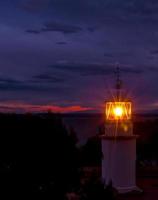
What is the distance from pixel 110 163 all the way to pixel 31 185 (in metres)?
6.24

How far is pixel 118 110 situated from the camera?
1333 centimetres

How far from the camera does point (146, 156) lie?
2467 cm

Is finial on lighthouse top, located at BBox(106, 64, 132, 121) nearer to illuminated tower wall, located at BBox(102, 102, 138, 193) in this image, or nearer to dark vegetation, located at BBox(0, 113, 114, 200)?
illuminated tower wall, located at BBox(102, 102, 138, 193)

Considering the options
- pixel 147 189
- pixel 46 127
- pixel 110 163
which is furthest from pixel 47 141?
pixel 147 189

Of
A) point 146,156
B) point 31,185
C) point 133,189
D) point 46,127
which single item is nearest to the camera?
point 31,185

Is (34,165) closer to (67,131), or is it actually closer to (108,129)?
(67,131)

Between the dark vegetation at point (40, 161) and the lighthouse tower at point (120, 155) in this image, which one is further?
the lighthouse tower at point (120, 155)

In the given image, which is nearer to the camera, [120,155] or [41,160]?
[41,160]

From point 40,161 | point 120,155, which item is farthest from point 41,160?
point 120,155

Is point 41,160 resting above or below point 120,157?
above

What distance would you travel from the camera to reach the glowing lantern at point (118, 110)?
13219 mm

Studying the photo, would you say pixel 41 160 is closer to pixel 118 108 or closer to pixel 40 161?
pixel 40 161

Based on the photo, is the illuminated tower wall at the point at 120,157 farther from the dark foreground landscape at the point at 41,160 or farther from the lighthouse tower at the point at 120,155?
the dark foreground landscape at the point at 41,160

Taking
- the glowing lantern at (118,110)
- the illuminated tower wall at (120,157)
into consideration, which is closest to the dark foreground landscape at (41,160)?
the illuminated tower wall at (120,157)
